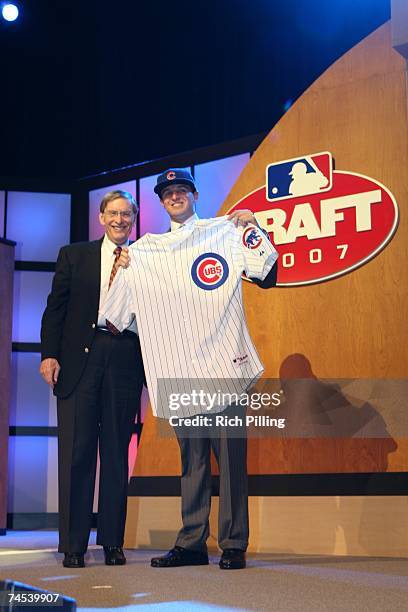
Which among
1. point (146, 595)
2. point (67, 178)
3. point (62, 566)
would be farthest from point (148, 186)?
point (146, 595)

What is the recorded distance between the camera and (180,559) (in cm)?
343

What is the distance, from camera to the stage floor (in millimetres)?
2484

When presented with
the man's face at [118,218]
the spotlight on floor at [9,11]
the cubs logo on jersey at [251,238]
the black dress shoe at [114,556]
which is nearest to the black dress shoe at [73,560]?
the black dress shoe at [114,556]

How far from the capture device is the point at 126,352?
145 inches

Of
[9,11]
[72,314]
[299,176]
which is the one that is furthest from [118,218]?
[9,11]

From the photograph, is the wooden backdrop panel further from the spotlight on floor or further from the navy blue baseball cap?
the spotlight on floor

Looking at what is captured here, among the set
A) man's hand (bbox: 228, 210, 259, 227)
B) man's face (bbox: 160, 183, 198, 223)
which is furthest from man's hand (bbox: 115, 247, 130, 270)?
man's hand (bbox: 228, 210, 259, 227)

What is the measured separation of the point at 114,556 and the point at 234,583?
2.51 ft

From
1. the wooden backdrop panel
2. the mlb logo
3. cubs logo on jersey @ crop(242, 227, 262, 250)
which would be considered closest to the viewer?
cubs logo on jersey @ crop(242, 227, 262, 250)

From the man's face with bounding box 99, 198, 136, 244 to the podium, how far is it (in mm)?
2342

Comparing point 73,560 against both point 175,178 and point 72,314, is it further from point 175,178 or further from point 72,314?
point 175,178

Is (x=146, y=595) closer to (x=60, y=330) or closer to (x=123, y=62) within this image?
(x=60, y=330)

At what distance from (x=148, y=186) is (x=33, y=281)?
113 cm

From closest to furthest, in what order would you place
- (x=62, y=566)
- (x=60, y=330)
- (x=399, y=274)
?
1. (x=62, y=566)
2. (x=60, y=330)
3. (x=399, y=274)
